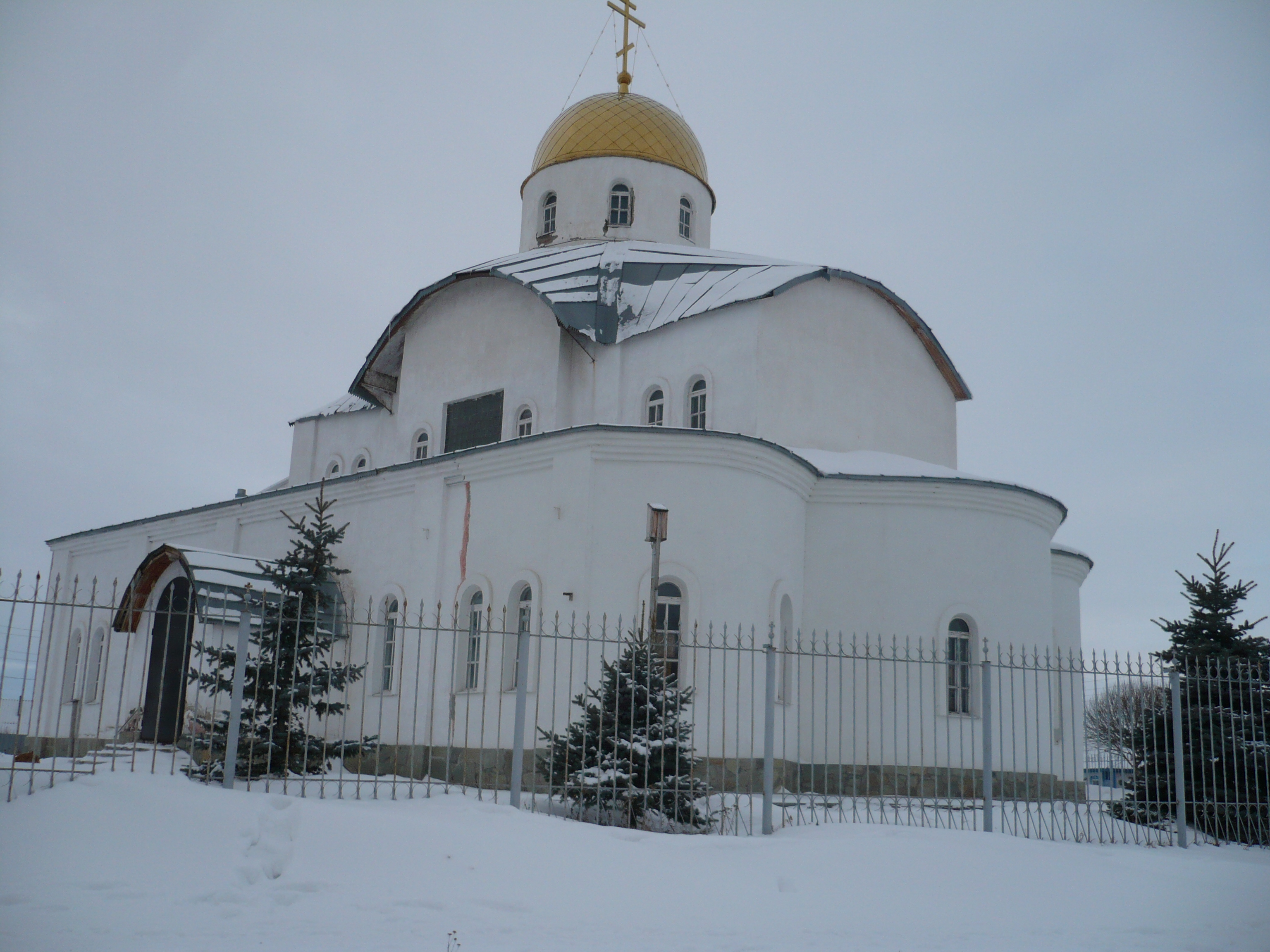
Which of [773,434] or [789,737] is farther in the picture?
[773,434]

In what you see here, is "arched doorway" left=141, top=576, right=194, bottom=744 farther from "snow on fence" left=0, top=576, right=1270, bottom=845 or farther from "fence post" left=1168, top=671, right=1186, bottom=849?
"fence post" left=1168, top=671, right=1186, bottom=849

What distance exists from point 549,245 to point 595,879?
58.7 feet

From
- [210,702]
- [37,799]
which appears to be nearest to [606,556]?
[210,702]

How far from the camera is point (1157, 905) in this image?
8664 mm

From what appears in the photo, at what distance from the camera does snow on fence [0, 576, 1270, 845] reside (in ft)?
33.4

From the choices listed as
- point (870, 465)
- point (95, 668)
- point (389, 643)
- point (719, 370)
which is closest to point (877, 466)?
point (870, 465)

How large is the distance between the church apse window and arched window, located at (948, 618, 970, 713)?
319 inches

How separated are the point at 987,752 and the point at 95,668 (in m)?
17.5

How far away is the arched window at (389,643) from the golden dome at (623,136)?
11682 mm

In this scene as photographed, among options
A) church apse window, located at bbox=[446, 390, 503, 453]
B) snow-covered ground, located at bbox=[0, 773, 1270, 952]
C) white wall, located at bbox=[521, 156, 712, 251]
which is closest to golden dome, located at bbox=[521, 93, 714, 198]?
white wall, located at bbox=[521, 156, 712, 251]

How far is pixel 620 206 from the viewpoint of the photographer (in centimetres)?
2427

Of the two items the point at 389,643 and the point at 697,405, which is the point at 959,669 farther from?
the point at 389,643

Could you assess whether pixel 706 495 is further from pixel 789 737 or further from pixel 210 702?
pixel 210 702

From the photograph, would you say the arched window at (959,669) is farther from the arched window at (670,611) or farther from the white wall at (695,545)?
the arched window at (670,611)
